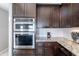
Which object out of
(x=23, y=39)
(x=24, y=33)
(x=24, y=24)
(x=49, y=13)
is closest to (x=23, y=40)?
(x=23, y=39)

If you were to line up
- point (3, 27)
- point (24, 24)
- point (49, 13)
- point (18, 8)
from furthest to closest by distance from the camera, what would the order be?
point (49, 13) < point (24, 24) < point (18, 8) < point (3, 27)

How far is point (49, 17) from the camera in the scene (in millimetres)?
2461

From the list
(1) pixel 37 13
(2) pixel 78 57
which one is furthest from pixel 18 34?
(2) pixel 78 57

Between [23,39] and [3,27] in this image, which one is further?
[23,39]

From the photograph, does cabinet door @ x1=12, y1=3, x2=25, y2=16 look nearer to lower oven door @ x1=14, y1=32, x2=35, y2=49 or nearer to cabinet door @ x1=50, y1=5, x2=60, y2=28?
lower oven door @ x1=14, y1=32, x2=35, y2=49

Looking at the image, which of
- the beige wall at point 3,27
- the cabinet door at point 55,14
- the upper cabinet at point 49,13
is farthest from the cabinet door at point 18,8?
the cabinet door at point 55,14

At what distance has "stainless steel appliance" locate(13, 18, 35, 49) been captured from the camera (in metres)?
2.26

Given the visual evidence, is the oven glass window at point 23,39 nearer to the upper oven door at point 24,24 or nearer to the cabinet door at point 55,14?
the upper oven door at point 24,24

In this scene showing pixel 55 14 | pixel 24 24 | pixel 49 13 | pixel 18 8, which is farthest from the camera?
pixel 55 14

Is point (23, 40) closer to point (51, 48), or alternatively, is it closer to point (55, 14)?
point (51, 48)

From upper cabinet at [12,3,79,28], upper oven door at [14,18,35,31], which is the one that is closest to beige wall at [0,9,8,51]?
upper cabinet at [12,3,79,28]

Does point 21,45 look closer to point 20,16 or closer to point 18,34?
point 18,34

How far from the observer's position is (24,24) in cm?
235

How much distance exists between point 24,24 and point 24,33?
18cm
